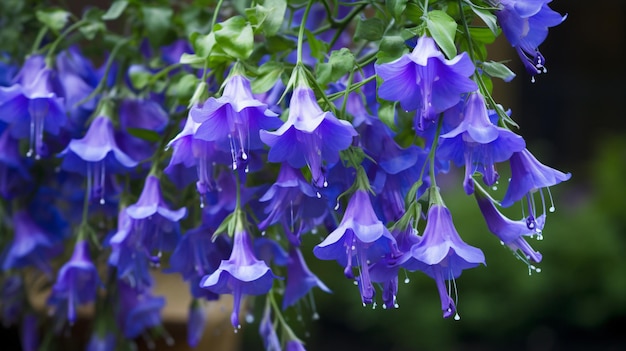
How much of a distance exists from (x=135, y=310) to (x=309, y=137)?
0.31 m

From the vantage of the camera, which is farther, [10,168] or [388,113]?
[10,168]

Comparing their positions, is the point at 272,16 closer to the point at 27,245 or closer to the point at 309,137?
the point at 309,137

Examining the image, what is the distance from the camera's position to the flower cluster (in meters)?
0.44

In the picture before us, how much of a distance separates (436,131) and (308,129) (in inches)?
3.1

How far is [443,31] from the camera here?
43cm

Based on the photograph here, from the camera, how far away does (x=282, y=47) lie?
55cm

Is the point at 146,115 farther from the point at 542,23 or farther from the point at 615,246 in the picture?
the point at 615,246

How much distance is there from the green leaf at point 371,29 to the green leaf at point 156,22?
18cm

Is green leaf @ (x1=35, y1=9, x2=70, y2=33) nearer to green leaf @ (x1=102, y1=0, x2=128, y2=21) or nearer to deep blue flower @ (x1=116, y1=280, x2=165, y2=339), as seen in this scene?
green leaf @ (x1=102, y1=0, x2=128, y2=21)

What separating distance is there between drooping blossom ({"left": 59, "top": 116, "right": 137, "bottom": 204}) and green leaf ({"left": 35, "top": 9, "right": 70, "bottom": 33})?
10cm

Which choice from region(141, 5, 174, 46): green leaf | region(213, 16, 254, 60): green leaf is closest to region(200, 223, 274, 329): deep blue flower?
region(213, 16, 254, 60): green leaf

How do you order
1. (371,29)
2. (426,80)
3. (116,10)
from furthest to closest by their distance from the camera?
(116,10)
(371,29)
(426,80)

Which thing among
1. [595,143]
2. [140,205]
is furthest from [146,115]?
[595,143]

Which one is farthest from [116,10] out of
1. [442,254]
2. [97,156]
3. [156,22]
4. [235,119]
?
[442,254]
